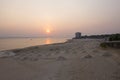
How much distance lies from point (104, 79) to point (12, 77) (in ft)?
14.8

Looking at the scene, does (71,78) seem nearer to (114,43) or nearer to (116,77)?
(116,77)

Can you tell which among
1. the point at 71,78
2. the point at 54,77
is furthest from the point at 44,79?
the point at 71,78

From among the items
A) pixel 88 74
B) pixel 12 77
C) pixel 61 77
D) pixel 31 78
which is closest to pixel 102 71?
pixel 88 74

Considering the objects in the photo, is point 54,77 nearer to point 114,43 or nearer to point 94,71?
point 94,71

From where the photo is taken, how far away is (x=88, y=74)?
7145 millimetres

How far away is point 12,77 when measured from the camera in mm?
7602

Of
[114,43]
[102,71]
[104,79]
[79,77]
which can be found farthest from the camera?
[114,43]

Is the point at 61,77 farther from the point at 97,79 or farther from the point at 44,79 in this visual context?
the point at 97,79

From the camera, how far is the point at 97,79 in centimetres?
639

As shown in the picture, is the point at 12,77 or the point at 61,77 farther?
the point at 12,77

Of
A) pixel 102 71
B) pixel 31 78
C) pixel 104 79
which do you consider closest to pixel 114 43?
pixel 102 71

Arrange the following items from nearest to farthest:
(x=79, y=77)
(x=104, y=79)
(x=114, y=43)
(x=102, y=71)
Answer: (x=104, y=79) < (x=79, y=77) < (x=102, y=71) < (x=114, y=43)

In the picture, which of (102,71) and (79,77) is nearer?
(79,77)

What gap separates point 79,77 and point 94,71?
1.22 m
